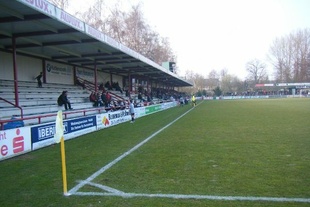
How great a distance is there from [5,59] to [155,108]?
1647 cm

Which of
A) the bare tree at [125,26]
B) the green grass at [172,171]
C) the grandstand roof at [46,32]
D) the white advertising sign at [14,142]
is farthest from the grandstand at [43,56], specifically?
the bare tree at [125,26]

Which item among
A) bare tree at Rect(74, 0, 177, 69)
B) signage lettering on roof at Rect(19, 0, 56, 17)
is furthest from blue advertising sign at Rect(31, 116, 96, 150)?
bare tree at Rect(74, 0, 177, 69)

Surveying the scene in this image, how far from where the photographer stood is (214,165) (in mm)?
6980

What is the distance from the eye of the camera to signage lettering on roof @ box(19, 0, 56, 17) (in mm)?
9438

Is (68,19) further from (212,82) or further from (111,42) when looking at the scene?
(212,82)

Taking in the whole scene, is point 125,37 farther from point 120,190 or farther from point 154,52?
point 120,190

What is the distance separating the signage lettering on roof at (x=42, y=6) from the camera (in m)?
9.44

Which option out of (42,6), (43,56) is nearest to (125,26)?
(43,56)

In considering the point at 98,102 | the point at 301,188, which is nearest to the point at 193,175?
the point at 301,188

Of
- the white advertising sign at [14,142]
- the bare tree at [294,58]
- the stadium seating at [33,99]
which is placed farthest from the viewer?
the bare tree at [294,58]

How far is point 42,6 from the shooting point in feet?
33.2

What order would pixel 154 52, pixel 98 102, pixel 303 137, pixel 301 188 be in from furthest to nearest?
1. pixel 154 52
2. pixel 98 102
3. pixel 303 137
4. pixel 301 188

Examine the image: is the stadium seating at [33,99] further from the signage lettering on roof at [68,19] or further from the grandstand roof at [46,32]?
the signage lettering on roof at [68,19]

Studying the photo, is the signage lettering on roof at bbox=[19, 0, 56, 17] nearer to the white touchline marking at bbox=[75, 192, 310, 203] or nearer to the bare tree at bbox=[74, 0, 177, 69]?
the white touchline marking at bbox=[75, 192, 310, 203]
